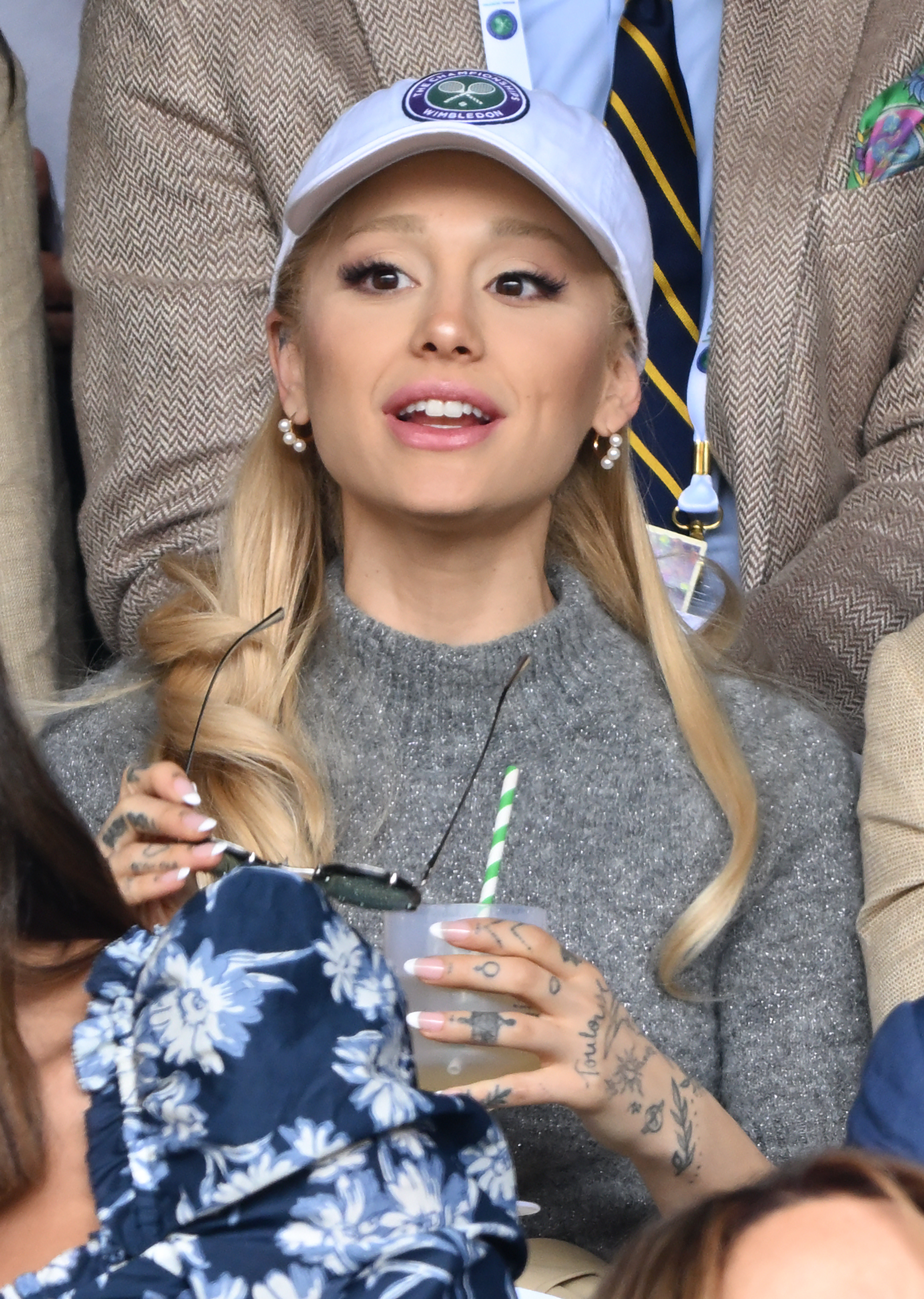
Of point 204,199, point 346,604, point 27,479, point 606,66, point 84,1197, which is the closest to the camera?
point 84,1197

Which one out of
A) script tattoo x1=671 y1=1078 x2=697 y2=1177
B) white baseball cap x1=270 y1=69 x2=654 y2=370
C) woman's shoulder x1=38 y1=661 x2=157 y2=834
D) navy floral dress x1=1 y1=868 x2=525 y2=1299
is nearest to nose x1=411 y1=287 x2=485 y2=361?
white baseball cap x1=270 y1=69 x2=654 y2=370

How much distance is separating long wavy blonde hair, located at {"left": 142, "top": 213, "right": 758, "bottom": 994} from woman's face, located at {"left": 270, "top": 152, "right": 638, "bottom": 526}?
0.08 meters

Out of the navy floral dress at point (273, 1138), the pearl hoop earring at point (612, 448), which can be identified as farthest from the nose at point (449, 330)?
the navy floral dress at point (273, 1138)

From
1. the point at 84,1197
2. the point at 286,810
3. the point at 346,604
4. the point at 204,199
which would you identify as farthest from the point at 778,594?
the point at 84,1197

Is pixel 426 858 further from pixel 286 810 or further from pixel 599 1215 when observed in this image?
pixel 599 1215

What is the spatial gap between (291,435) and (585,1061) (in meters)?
0.73

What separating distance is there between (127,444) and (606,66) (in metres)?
0.83

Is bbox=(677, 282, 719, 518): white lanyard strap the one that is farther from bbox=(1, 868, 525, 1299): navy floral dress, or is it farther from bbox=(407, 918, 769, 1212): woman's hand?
bbox=(1, 868, 525, 1299): navy floral dress

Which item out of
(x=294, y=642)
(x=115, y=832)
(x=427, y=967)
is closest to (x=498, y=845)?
(x=427, y=967)

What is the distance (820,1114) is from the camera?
1472 millimetres

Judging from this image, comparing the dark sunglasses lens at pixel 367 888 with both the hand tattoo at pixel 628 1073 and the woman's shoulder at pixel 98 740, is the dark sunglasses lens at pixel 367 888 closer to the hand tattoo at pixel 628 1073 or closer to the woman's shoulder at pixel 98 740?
the hand tattoo at pixel 628 1073

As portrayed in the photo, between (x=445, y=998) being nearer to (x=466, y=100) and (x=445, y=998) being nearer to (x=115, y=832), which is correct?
(x=115, y=832)

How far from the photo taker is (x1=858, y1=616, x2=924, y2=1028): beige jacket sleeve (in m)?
1.42

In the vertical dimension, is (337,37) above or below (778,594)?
above
